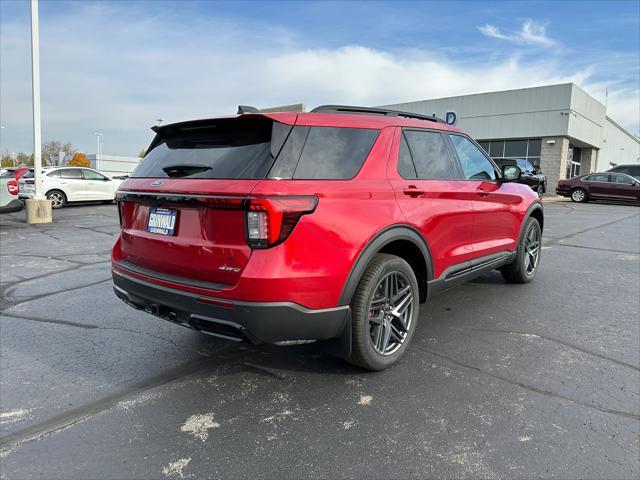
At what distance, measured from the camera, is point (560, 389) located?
10.2 feet

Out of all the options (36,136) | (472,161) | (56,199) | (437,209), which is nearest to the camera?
(437,209)

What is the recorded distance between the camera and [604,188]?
22484 millimetres

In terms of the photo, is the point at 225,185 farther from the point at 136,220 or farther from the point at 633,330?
the point at 633,330

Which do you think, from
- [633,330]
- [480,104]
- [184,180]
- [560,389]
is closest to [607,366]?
[560,389]

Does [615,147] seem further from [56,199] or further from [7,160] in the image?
[7,160]

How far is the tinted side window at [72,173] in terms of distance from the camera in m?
17.2

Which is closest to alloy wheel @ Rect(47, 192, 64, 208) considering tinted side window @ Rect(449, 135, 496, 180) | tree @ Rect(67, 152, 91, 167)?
tinted side window @ Rect(449, 135, 496, 180)

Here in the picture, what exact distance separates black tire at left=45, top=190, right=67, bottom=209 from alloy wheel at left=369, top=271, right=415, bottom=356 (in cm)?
1682

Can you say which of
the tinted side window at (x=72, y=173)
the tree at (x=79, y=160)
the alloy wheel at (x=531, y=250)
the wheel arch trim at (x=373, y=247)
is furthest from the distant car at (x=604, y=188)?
the tree at (x=79, y=160)

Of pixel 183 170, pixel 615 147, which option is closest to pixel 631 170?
pixel 615 147

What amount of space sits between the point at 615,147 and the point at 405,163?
4877 centimetres

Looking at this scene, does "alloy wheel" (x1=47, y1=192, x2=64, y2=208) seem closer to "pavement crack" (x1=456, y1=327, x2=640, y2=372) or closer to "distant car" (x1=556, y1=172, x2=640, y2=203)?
"pavement crack" (x1=456, y1=327, x2=640, y2=372)

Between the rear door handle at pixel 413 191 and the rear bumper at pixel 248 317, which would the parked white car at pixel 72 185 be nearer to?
the rear bumper at pixel 248 317

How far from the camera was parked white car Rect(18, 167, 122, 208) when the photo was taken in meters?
16.7
